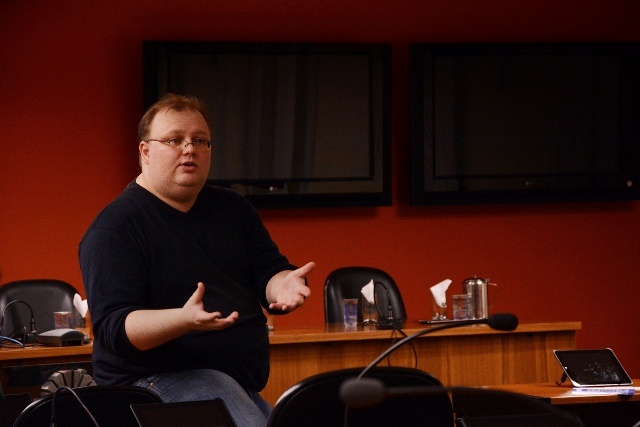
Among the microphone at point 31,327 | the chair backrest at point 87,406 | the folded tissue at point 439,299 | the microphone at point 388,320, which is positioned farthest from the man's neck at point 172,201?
the folded tissue at point 439,299

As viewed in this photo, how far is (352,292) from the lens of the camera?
5.17m

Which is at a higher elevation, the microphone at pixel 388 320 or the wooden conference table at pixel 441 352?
the microphone at pixel 388 320

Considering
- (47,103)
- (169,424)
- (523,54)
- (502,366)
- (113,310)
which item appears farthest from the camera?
(523,54)

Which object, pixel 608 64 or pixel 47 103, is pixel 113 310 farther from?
pixel 608 64

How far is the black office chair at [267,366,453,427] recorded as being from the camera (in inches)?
64.7

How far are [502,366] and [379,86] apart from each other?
77.9 inches

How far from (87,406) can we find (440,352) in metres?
2.93

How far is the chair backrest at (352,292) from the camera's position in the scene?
202 inches

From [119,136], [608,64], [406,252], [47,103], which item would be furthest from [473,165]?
[47,103]

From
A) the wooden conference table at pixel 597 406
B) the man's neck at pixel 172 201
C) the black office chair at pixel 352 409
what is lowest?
the wooden conference table at pixel 597 406

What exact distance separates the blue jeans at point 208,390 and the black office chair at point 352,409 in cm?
87

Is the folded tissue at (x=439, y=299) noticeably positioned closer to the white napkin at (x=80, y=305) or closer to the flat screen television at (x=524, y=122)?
the flat screen television at (x=524, y=122)

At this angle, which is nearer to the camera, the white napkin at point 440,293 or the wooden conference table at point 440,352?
the wooden conference table at point 440,352

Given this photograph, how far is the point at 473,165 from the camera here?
6.27 m
